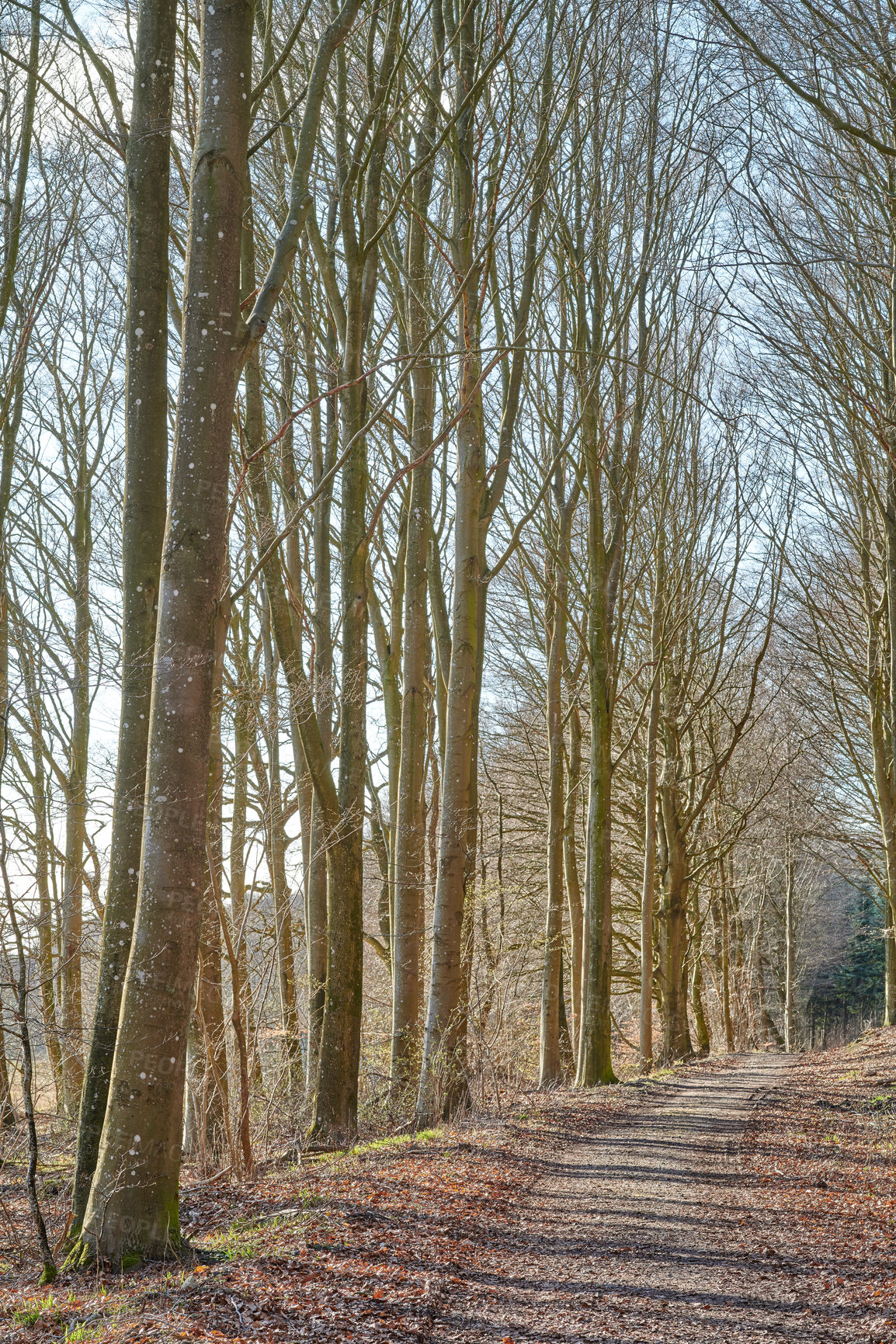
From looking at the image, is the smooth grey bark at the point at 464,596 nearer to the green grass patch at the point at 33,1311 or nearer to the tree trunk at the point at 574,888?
the green grass patch at the point at 33,1311

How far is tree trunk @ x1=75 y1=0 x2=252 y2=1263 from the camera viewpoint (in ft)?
13.8

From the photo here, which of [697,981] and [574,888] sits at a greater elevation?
[574,888]

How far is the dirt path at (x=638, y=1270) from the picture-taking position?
372 cm

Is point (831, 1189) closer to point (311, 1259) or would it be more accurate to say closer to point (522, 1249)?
point (522, 1249)

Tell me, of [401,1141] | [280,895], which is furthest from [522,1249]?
[280,895]

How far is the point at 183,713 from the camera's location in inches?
177

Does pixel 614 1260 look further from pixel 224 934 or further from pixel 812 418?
pixel 812 418

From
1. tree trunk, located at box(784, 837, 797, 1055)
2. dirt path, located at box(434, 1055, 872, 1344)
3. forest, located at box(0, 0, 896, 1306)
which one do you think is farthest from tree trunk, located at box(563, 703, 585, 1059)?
tree trunk, located at box(784, 837, 797, 1055)

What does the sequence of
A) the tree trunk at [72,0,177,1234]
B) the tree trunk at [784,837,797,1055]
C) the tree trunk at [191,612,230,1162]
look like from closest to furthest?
the tree trunk at [72,0,177,1234] → the tree trunk at [191,612,230,1162] → the tree trunk at [784,837,797,1055]

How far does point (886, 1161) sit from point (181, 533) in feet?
21.8

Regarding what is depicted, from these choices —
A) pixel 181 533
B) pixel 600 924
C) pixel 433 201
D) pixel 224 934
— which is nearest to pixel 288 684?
pixel 224 934

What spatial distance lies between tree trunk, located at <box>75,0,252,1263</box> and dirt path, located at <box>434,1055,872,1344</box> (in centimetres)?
147

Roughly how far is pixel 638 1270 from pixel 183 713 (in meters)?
3.38

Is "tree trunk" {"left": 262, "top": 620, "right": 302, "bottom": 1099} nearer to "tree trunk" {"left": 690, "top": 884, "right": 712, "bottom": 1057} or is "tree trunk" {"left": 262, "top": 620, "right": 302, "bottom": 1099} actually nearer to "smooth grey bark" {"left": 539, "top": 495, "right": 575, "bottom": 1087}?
"smooth grey bark" {"left": 539, "top": 495, "right": 575, "bottom": 1087}
